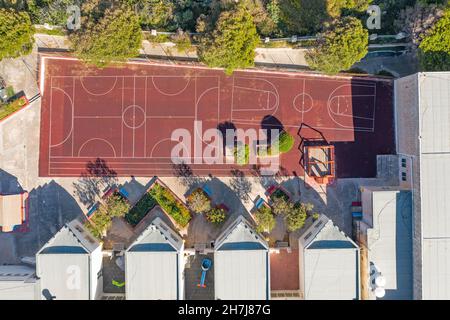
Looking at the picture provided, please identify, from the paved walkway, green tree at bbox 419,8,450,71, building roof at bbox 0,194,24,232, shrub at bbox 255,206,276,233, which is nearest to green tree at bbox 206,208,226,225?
shrub at bbox 255,206,276,233

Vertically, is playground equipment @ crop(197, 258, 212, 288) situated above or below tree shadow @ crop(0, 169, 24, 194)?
below

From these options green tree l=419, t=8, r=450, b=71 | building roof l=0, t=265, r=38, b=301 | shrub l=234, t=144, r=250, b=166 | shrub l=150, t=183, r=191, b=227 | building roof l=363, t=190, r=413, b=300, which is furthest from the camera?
shrub l=150, t=183, r=191, b=227

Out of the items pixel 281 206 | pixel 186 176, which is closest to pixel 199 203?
pixel 186 176

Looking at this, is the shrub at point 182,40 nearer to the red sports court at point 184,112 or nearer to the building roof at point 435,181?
the red sports court at point 184,112

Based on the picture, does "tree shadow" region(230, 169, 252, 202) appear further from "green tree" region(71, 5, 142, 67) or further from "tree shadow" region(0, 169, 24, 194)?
"tree shadow" region(0, 169, 24, 194)

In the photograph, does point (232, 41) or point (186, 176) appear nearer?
point (232, 41)

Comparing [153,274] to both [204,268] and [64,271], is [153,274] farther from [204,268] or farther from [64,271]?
[64,271]

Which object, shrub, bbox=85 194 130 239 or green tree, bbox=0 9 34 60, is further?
shrub, bbox=85 194 130 239

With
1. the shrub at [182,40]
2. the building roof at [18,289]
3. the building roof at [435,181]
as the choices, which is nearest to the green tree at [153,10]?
the shrub at [182,40]
